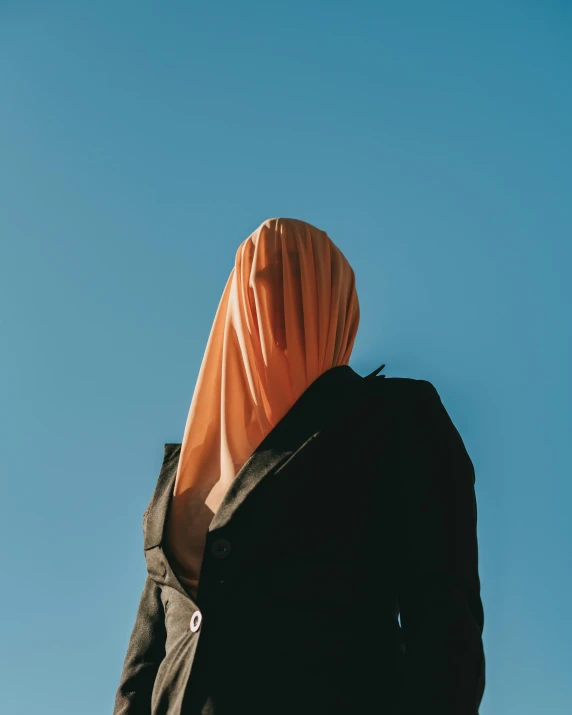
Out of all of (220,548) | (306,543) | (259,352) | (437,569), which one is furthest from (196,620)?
(259,352)

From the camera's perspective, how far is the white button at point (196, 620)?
8.77 ft

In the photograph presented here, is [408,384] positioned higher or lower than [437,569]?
higher

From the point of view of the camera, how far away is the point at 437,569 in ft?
8.48

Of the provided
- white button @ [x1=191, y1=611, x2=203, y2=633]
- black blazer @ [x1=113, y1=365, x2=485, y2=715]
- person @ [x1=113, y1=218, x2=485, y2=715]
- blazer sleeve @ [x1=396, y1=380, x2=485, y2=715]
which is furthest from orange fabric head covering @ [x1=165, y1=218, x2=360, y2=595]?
blazer sleeve @ [x1=396, y1=380, x2=485, y2=715]

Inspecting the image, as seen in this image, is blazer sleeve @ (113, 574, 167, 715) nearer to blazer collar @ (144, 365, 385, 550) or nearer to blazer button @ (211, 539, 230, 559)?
blazer collar @ (144, 365, 385, 550)

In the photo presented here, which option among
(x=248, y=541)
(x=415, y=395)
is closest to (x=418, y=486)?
(x=415, y=395)

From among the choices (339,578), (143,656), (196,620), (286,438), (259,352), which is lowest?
(143,656)

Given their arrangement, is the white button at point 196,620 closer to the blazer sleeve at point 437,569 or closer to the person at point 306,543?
the person at point 306,543

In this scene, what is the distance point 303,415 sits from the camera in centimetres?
305

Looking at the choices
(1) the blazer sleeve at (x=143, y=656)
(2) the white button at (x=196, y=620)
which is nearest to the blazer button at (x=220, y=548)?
(2) the white button at (x=196, y=620)

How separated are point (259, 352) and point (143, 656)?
112 cm

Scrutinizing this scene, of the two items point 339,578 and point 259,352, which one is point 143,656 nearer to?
point 339,578

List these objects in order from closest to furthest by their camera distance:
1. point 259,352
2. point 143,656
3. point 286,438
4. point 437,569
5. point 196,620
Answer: point 437,569, point 196,620, point 286,438, point 143,656, point 259,352

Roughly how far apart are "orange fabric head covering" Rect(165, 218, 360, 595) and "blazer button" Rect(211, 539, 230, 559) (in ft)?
0.88
